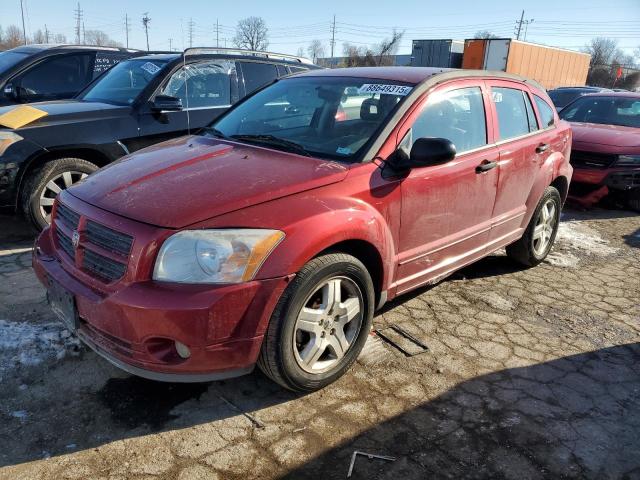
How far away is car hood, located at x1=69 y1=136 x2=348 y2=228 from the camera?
2.47m

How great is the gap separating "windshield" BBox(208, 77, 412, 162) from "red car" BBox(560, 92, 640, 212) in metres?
5.11

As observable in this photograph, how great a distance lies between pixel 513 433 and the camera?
8.67ft

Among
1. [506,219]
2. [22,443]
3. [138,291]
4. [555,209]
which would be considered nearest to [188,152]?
[138,291]

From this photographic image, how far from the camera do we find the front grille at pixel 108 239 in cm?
242

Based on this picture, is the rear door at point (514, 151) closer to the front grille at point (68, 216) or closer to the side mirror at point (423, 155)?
the side mirror at point (423, 155)

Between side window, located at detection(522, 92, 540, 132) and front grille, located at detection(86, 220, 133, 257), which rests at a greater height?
side window, located at detection(522, 92, 540, 132)

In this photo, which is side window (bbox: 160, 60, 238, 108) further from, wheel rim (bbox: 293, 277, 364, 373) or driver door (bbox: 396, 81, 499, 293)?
wheel rim (bbox: 293, 277, 364, 373)

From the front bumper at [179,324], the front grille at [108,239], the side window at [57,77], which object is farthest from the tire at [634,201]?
the side window at [57,77]

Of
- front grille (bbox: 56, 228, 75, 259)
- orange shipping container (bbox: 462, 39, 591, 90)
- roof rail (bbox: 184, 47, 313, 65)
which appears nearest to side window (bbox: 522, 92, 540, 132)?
roof rail (bbox: 184, 47, 313, 65)

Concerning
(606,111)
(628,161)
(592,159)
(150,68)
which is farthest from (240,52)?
(606,111)

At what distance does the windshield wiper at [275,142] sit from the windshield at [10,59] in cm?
533

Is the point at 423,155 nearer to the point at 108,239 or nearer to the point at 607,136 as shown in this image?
the point at 108,239

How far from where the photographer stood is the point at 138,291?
232 cm

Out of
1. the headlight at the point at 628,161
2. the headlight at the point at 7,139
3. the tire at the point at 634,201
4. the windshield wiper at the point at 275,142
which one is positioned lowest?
the tire at the point at 634,201
